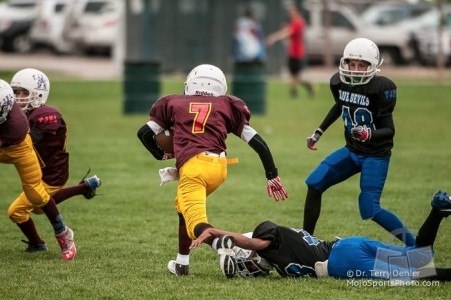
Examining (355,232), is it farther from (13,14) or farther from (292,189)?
(13,14)

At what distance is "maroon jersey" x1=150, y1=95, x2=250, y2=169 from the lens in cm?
798

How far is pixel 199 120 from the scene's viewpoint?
801 centimetres

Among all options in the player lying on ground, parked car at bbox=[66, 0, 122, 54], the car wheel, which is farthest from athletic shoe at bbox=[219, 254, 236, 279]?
the car wheel

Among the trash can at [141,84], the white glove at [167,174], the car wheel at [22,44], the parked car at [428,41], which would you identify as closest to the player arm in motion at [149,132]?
the white glove at [167,174]

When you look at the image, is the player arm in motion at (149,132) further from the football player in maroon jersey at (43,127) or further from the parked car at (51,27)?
the parked car at (51,27)

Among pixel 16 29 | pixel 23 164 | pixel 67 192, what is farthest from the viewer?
pixel 16 29

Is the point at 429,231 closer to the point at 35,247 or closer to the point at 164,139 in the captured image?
the point at 164,139

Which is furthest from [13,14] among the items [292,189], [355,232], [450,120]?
[355,232]

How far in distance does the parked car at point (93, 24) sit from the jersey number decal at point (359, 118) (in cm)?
2915

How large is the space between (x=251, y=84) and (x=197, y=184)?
573 inches

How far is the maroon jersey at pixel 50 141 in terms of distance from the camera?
891 cm

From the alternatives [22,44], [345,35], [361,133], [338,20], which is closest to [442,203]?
[361,133]

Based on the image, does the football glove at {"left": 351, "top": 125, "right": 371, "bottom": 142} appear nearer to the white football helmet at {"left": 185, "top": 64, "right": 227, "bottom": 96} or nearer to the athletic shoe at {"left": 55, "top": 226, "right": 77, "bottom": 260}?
the white football helmet at {"left": 185, "top": 64, "right": 227, "bottom": 96}

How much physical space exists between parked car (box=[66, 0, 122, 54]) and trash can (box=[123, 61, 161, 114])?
51.3ft
